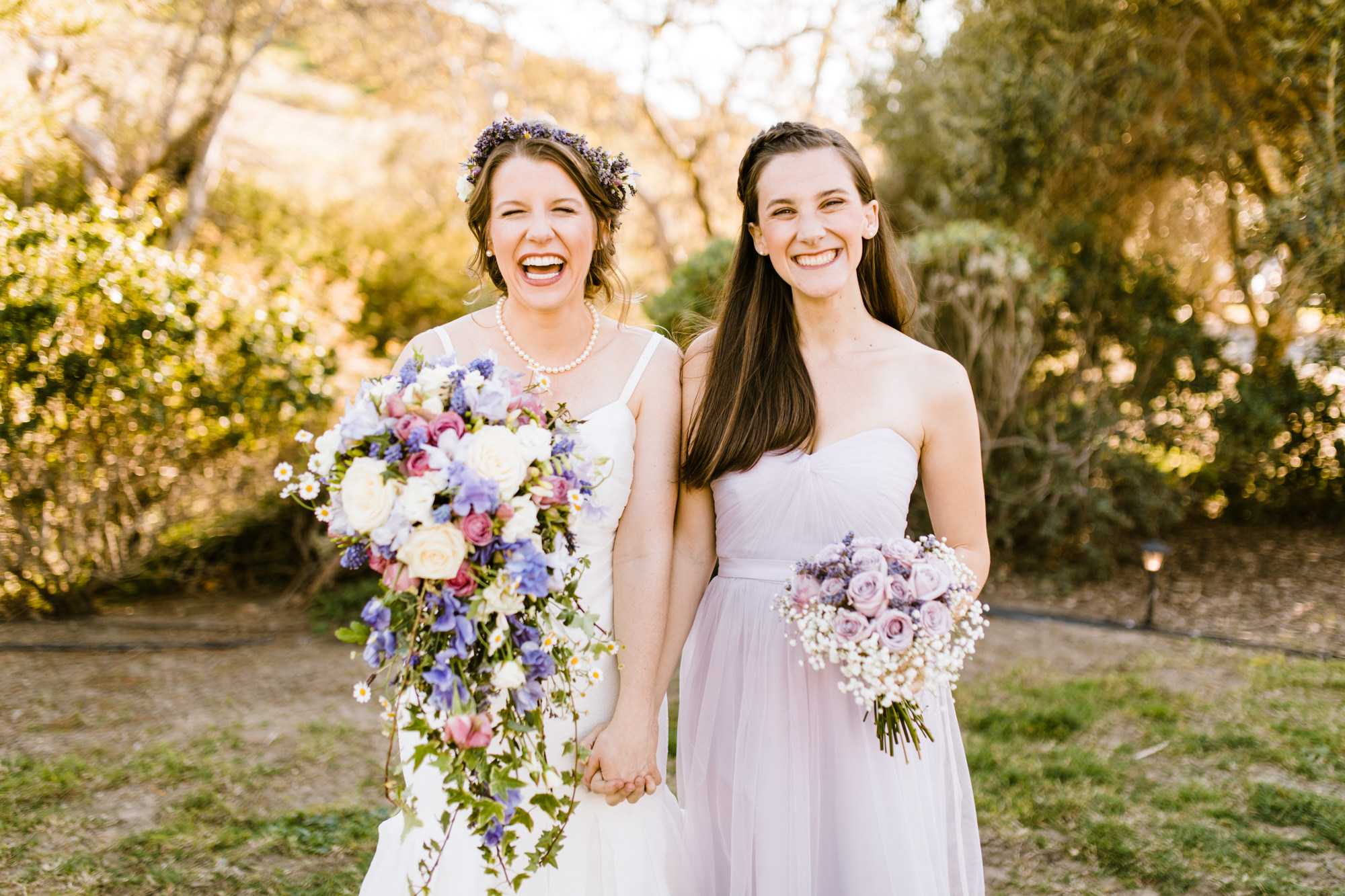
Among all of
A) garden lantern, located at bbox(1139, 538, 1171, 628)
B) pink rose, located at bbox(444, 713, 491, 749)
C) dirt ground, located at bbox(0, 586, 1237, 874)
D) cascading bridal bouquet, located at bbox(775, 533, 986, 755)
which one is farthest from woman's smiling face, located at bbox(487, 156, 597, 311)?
garden lantern, located at bbox(1139, 538, 1171, 628)

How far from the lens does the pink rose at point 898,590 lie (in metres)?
1.97

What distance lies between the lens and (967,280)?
6766 millimetres

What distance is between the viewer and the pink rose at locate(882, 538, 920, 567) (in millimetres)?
2027

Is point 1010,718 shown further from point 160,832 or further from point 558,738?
point 160,832

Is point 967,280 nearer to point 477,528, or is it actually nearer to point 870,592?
point 870,592

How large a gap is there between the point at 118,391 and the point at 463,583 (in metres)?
4.91

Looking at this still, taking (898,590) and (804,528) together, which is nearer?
(898,590)

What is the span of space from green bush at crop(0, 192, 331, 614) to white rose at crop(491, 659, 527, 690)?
4764mm

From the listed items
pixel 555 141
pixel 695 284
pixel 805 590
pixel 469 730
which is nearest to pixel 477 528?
pixel 469 730

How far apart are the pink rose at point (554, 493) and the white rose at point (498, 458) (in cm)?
7

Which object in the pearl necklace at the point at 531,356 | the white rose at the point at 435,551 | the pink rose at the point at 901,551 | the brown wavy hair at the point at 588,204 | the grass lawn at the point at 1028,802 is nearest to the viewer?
the white rose at the point at 435,551

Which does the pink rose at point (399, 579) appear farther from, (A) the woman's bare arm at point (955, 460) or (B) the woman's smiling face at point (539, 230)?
(A) the woman's bare arm at point (955, 460)

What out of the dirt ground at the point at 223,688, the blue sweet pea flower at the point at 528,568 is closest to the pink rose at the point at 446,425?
the blue sweet pea flower at the point at 528,568

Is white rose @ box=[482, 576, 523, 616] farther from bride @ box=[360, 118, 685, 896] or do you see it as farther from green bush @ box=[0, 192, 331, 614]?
green bush @ box=[0, 192, 331, 614]
